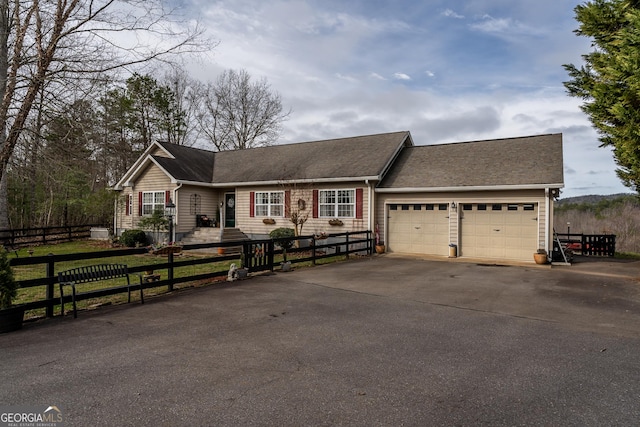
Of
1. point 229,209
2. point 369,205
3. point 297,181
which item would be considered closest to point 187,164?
point 229,209

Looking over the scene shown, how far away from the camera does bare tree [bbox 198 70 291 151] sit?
3447cm

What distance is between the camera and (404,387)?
3.65m

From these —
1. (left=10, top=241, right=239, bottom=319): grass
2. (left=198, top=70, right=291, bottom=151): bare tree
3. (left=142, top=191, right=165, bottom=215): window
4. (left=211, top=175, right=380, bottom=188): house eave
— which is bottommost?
(left=10, top=241, right=239, bottom=319): grass

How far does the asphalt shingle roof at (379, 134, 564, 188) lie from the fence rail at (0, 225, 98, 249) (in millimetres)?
18304

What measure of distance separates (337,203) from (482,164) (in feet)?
21.4

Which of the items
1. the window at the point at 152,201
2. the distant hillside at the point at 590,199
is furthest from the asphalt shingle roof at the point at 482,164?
the distant hillside at the point at 590,199

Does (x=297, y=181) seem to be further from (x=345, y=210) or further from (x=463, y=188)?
(x=463, y=188)

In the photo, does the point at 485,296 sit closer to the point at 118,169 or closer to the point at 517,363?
the point at 517,363

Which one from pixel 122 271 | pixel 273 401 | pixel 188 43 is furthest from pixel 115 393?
pixel 188 43

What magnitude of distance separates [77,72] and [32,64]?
44.5 inches

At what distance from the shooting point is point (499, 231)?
14227mm

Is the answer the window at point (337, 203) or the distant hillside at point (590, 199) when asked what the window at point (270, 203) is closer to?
the window at point (337, 203)

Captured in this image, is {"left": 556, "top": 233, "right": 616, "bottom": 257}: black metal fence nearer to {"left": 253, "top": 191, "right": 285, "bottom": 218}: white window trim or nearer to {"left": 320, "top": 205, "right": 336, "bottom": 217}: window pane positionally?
{"left": 320, "top": 205, "right": 336, "bottom": 217}: window pane

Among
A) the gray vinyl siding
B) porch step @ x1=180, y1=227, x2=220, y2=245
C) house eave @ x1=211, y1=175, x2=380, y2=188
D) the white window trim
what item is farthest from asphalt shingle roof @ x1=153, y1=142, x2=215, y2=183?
the gray vinyl siding
